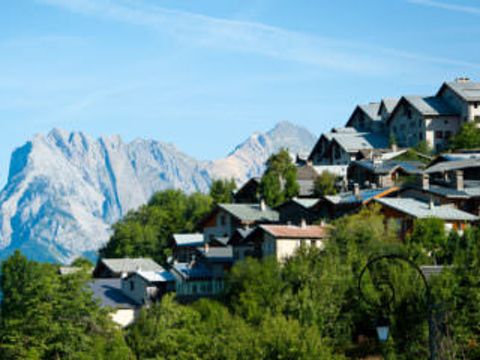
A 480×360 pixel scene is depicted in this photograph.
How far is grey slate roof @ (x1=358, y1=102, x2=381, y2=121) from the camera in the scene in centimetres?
12258

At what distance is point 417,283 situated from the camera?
56125 mm

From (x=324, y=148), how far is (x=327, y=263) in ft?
186

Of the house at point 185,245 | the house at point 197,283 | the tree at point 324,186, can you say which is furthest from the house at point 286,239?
the house at point 185,245

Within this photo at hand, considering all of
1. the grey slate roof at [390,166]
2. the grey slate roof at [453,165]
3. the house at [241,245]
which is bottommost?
the house at [241,245]

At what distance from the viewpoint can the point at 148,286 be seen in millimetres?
86438

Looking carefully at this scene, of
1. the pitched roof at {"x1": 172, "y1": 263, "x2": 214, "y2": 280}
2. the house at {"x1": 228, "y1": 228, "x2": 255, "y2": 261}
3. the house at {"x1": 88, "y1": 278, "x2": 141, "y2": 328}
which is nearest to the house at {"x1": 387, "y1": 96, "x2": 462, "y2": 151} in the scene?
the house at {"x1": 228, "y1": 228, "x2": 255, "y2": 261}

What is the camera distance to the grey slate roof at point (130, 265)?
99.2 meters

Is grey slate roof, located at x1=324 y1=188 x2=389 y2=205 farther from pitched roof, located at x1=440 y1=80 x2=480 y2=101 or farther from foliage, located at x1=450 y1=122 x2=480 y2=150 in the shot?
pitched roof, located at x1=440 y1=80 x2=480 y2=101

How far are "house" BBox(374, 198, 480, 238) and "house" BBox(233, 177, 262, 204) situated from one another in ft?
92.6

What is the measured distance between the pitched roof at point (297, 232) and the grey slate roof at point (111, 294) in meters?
18.1

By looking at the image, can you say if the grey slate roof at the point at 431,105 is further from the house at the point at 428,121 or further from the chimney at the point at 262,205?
the chimney at the point at 262,205

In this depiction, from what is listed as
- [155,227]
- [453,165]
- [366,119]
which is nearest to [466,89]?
[366,119]

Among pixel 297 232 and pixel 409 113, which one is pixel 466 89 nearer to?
pixel 409 113

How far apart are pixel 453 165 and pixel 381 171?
24.8 feet
